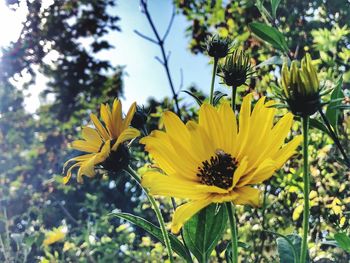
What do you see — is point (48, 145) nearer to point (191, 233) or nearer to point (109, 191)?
point (109, 191)

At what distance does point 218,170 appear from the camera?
21.1 inches

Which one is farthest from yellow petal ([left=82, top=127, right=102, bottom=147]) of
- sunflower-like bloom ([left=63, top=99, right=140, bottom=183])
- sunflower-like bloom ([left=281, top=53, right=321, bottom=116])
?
sunflower-like bloom ([left=281, top=53, right=321, bottom=116])

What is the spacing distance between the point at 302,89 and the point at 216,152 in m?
0.11

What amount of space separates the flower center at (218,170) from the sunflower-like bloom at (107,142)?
0.28ft

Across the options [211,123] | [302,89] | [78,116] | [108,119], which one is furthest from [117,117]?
[78,116]

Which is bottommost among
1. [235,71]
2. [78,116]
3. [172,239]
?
[172,239]

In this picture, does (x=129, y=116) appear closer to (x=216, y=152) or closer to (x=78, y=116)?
(x=216, y=152)

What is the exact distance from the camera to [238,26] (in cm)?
226

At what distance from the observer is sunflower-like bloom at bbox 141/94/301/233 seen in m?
0.46

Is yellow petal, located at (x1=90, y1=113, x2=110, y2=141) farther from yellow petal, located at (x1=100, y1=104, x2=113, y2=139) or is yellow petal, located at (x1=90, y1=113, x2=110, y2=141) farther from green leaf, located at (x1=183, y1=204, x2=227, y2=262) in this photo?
green leaf, located at (x1=183, y1=204, x2=227, y2=262)

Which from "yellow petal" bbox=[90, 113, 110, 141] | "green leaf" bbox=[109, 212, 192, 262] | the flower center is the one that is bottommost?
"green leaf" bbox=[109, 212, 192, 262]

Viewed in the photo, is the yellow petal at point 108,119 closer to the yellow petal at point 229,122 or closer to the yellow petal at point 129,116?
the yellow petal at point 129,116

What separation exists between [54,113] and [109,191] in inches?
53.0

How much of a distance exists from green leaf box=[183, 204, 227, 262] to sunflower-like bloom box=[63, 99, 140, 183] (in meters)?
0.11
